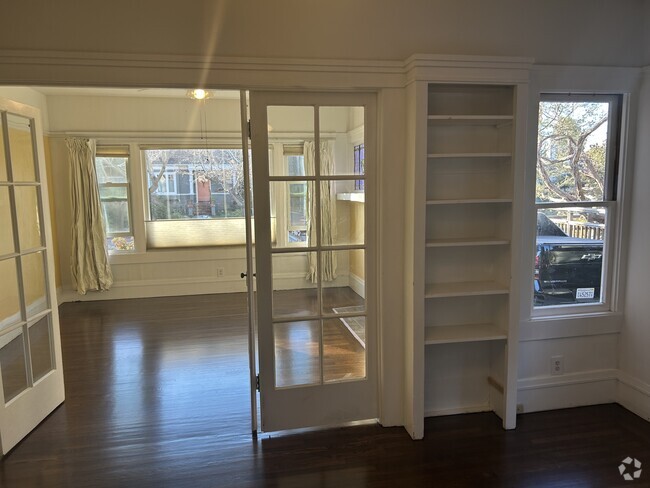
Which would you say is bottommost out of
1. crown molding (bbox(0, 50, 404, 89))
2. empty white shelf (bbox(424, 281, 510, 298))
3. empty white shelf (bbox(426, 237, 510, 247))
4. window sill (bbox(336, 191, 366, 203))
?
empty white shelf (bbox(424, 281, 510, 298))

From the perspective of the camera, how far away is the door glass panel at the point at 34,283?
2.82 metres

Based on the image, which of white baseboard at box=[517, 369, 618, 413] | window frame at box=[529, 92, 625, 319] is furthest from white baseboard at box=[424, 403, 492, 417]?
window frame at box=[529, 92, 625, 319]

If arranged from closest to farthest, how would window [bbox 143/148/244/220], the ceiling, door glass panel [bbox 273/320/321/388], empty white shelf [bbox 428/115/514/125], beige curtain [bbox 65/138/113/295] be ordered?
empty white shelf [bbox 428/115/514/125], door glass panel [bbox 273/320/321/388], the ceiling, beige curtain [bbox 65/138/113/295], window [bbox 143/148/244/220]

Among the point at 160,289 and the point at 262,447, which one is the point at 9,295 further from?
the point at 160,289

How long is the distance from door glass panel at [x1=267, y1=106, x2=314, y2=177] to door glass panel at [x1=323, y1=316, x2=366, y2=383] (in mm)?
953

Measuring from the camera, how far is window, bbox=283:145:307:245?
2.62m

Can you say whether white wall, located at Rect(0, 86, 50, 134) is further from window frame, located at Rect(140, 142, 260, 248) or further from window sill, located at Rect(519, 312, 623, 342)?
window sill, located at Rect(519, 312, 623, 342)

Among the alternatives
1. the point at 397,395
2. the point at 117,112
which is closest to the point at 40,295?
the point at 397,395

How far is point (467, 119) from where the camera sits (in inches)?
104

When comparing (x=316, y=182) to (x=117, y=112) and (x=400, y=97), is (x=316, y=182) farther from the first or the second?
(x=117, y=112)

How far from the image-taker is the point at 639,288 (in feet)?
9.64

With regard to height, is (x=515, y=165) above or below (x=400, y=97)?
below

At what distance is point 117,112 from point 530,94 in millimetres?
5448

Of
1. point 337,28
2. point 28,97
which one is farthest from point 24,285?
point 28,97
